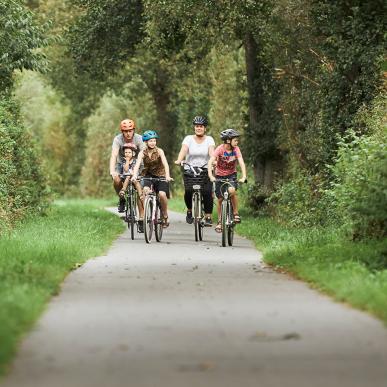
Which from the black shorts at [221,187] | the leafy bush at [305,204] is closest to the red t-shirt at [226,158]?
the black shorts at [221,187]

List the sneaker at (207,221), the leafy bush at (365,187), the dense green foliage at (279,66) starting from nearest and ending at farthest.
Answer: the leafy bush at (365,187) < the sneaker at (207,221) < the dense green foliage at (279,66)

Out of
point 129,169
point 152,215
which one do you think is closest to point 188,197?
point 152,215

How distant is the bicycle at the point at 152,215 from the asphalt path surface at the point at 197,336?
6.09m

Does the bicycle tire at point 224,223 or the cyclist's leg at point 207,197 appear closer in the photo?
the bicycle tire at point 224,223

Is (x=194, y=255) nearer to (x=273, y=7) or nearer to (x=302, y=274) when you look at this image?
(x=302, y=274)

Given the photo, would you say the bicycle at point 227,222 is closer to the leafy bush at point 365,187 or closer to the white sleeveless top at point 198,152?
the white sleeveless top at point 198,152

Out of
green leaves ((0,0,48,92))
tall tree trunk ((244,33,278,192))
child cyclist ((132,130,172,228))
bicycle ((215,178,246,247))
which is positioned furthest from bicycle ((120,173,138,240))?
tall tree trunk ((244,33,278,192))

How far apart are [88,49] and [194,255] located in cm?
1765

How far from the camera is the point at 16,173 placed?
89.8 feet

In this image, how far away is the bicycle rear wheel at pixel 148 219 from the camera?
20375 mm

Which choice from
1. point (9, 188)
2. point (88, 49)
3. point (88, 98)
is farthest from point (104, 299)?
point (88, 98)

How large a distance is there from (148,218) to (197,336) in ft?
37.8

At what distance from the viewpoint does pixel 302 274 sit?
45.0 feet

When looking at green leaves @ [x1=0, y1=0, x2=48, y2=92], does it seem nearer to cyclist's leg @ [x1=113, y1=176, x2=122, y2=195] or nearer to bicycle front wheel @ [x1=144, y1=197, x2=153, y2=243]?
cyclist's leg @ [x1=113, y1=176, x2=122, y2=195]
